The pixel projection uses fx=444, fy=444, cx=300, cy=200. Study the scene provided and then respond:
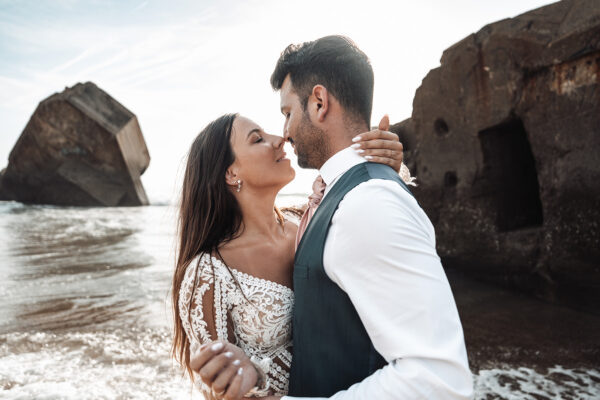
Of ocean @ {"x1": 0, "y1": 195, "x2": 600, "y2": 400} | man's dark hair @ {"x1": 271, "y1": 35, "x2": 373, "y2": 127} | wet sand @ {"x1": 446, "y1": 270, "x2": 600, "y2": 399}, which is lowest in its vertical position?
ocean @ {"x1": 0, "y1": 195, "x2": 600, "y2": 400}

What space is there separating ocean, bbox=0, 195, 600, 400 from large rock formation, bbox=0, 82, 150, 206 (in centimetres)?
1057

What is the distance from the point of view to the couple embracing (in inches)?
41.9

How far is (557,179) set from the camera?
4.19 m

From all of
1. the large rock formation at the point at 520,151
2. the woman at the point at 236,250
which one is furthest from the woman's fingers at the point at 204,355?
the large rock formation at the point at 520,151

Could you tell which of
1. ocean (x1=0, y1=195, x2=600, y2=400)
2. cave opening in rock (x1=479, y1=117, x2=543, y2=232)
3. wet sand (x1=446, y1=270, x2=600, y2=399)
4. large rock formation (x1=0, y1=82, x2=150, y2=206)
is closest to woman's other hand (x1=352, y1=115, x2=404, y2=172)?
ocean (x1=0, y1=195, x2=600, y2=400)

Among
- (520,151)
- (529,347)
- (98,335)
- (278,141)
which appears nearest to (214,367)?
(278,141)

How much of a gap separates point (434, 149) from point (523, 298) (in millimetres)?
2045

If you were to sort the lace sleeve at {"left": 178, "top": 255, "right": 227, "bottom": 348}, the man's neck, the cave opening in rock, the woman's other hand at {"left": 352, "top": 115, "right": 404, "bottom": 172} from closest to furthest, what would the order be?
the woman's other hand at {"left": 352, "top": 115, "right": 404, "bottom": 172} → the man's neck → the lace sleeve at {"left": 178, "top": 255, "right": 227, "bottom": 348} → the cave opening in rock

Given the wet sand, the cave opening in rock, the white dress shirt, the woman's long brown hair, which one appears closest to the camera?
the white dress shirt

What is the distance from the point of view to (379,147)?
4.87ft

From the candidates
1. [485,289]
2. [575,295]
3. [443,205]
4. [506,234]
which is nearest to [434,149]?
[443,205]

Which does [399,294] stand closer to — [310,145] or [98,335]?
[310,145]

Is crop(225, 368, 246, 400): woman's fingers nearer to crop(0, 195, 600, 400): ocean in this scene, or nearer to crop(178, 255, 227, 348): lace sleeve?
crop(178, 255, 227, 348): lace sleeve

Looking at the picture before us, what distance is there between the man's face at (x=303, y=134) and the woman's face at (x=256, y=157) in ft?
1.17
